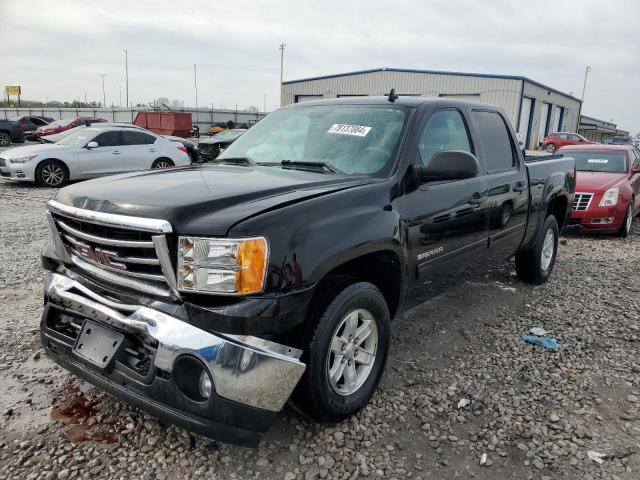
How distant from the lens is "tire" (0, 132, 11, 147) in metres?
25.0

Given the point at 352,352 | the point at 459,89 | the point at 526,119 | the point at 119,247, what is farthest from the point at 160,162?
the point at 526,119

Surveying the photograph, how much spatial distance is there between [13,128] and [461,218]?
91.5ft

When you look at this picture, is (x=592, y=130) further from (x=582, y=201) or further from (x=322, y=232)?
(x=322, y=232)

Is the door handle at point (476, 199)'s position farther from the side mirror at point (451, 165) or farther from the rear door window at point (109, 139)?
the rear door window at point (109, 139)

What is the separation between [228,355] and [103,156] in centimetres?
1179

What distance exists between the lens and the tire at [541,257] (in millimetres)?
5383

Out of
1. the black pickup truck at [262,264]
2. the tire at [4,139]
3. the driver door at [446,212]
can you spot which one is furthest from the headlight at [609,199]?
the tire at [4,139]

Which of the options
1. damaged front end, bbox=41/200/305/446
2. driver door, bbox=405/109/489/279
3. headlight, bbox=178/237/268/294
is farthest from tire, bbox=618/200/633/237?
headlight, bbox=178/237/268/294

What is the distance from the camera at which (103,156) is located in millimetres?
12523

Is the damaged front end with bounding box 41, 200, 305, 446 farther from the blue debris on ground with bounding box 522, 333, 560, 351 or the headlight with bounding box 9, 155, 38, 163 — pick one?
the headlight with bounding box 9, 155, 38, 163

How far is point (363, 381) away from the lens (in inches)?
116

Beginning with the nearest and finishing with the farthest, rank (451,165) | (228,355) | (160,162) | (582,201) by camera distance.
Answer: (228,355), (451,165), (582,201), (160,162)

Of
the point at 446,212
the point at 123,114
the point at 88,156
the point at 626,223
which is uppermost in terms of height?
the point at 123,114

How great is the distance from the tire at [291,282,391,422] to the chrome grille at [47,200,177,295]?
0.76 m
